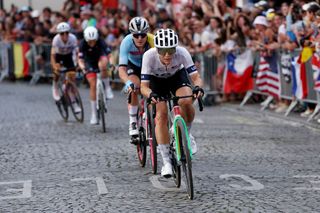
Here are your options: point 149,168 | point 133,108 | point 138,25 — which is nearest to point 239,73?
point 133,108

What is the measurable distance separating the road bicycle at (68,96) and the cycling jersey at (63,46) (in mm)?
325

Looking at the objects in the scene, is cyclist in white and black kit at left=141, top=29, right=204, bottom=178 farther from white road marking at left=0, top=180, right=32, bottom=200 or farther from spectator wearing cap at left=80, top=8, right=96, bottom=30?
spectator wearing cap at left=80, top=8, right=96, bottom=30

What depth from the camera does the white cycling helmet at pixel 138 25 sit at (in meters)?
11.7

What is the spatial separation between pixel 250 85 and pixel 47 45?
414 inches

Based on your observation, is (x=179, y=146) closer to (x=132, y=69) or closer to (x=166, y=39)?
(x=166, y=39)

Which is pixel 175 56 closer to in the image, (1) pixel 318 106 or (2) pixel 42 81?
(1) pixel 318 106

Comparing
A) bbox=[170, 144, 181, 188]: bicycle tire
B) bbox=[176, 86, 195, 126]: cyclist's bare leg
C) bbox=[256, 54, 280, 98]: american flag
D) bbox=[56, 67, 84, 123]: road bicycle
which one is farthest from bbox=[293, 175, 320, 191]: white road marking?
bbox=[256, 54, 280, 98]: american flag

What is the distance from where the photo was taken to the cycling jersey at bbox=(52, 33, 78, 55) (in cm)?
1744

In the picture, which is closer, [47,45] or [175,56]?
[175,56]

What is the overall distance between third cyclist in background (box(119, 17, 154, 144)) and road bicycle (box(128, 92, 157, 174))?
0.21 m

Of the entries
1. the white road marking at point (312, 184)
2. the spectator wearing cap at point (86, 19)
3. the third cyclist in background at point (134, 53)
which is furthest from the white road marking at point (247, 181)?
the spectator wearing cap at point (86, 19)

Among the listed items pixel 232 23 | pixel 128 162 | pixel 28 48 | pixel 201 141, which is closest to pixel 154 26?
pixel 232 23

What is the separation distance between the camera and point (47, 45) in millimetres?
28328

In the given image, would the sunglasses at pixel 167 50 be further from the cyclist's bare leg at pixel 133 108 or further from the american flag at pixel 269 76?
the american flag at pixel 269 76
